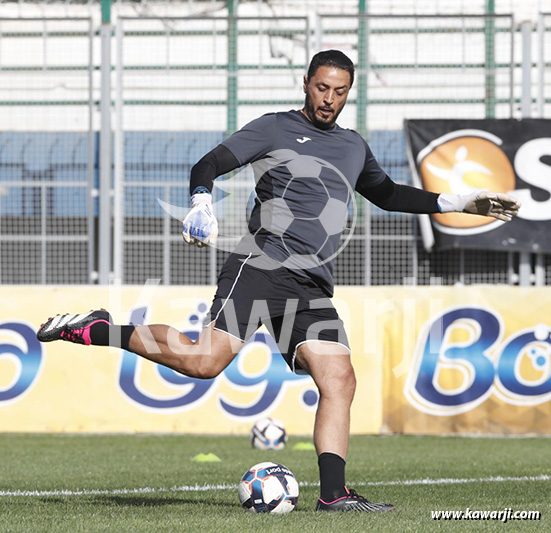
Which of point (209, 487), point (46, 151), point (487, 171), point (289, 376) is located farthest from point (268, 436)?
point (46, 151)

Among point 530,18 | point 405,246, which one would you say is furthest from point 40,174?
point 530,18

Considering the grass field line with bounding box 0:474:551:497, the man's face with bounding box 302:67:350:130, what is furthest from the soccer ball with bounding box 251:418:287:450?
the man's face with bounding box 302:67:350:130

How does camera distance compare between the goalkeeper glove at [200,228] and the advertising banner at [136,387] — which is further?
the advertising banner at [136,387]

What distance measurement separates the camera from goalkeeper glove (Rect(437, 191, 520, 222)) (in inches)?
218

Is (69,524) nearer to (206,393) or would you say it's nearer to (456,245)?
(206,393)

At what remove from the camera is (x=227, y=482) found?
6.74 meters

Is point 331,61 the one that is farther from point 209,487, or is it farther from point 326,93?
point 209,487

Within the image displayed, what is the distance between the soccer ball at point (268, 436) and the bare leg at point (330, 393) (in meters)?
4.89

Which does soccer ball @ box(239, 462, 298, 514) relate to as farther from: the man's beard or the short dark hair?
the short dark hair

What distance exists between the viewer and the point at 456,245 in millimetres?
13078

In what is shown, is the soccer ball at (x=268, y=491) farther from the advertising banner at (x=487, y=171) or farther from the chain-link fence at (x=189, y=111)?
the advertising banner at (x=487, y=171)

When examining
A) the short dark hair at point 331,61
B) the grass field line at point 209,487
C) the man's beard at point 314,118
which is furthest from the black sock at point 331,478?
the short dark hair at point 331,61

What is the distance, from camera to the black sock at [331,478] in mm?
4918

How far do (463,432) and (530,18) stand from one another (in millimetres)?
5682
